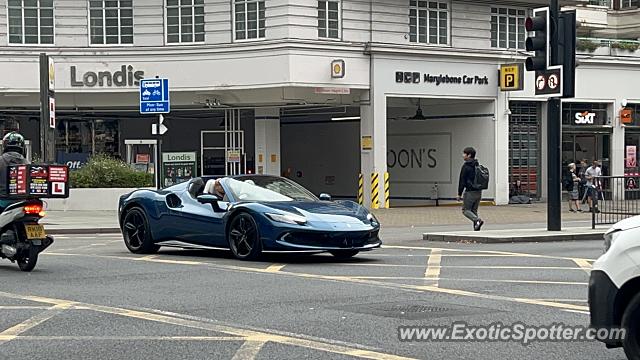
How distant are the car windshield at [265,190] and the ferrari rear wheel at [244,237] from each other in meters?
0.46

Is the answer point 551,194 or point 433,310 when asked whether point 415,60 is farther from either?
point 433,310

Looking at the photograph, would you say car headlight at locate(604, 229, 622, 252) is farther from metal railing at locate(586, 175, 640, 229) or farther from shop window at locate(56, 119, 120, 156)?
shop window at locate(56, 119, 120, 156)

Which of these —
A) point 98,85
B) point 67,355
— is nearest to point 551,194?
point 67,355

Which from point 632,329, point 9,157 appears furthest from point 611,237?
point 9,157

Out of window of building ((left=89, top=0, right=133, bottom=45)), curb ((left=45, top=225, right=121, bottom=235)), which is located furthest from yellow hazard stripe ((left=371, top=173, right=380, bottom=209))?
curb ((left=45, top=225, right=121, bottom=235))

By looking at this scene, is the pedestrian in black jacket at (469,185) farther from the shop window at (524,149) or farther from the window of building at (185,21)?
the shop window at (524,149)

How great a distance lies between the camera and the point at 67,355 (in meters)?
7.25

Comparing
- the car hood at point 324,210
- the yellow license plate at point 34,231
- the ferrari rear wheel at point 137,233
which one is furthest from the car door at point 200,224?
the yellow license plate at point 34,231

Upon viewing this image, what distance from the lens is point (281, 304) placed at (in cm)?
966

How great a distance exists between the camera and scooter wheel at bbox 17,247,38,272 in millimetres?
12484

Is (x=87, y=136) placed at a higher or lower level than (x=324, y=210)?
higher

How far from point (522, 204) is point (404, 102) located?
5.86 m

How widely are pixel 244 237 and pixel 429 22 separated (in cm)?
2259

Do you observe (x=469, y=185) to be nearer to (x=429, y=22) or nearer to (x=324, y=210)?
(x=324, y=210)
